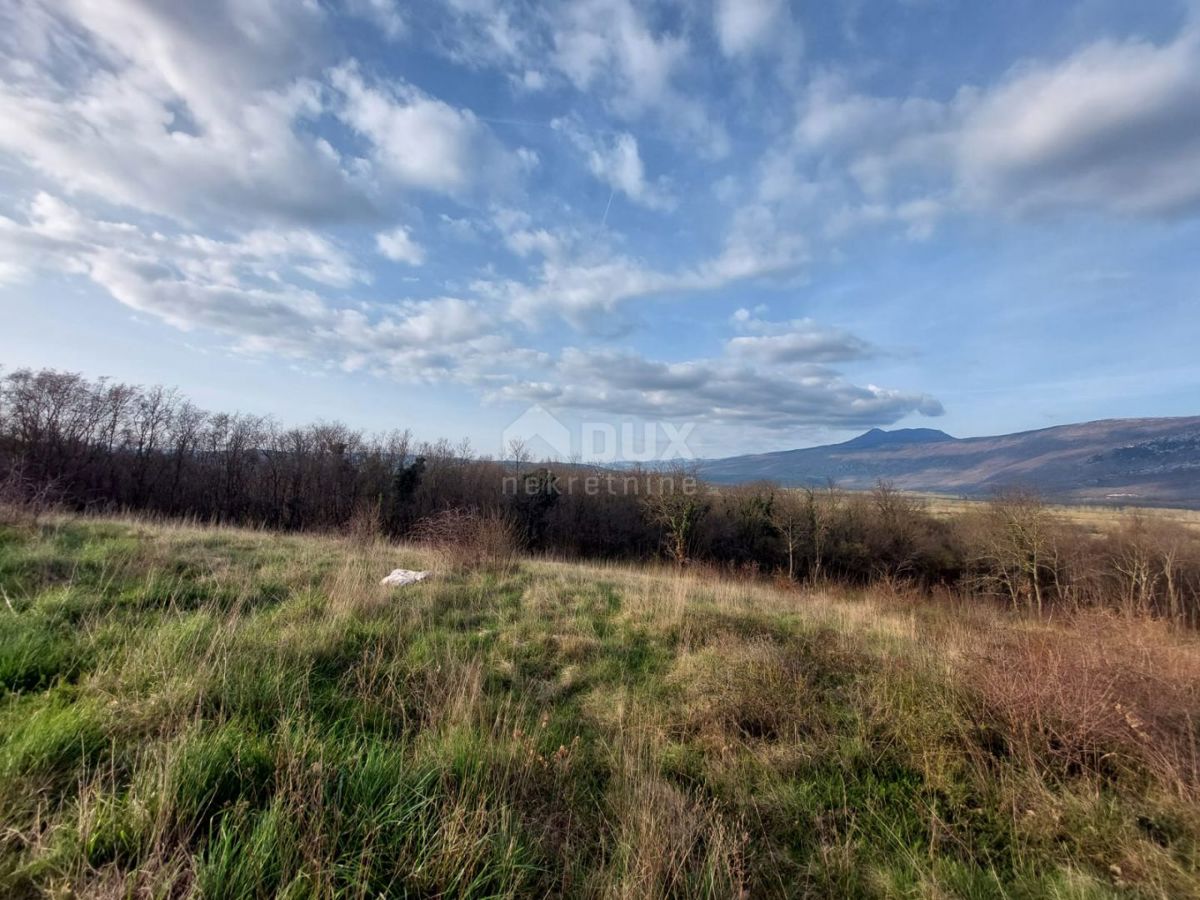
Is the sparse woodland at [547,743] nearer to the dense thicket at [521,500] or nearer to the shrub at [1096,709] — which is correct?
the shrub at [1096,709]

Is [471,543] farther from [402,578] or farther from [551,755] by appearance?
[551,755]

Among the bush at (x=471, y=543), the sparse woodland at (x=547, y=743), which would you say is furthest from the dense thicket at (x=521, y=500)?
the sparse woodland at (x=547, y=743)

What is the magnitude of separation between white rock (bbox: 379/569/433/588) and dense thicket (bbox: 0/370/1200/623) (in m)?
18.8

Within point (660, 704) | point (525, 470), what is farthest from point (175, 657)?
point (525, 470)

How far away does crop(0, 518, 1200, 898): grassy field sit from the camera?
210cm

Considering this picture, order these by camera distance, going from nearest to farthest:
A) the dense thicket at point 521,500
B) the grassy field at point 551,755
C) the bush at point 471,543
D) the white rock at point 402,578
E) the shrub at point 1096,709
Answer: the grassy field at point 551,755
the shrub at point 1096,709
the white rock at point 402,578
the bush at point 471,543
the dense thicket at point 521,500

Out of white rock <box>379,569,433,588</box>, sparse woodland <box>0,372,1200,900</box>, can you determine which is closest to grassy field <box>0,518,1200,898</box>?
sparse woodland <box>0,372,1200,900</box>

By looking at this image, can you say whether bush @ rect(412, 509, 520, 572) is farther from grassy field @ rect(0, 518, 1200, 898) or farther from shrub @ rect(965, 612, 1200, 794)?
shrub @ rect(965, 612, 1200, 794)

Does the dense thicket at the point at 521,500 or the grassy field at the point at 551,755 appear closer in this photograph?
the grassy field at the point at 551,755

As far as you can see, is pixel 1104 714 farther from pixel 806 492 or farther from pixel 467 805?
pixel 806 492

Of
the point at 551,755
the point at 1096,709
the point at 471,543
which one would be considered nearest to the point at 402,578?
the point at 471,543

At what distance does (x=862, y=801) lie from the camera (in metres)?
3.26

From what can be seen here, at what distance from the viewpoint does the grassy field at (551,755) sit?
6.88 feet

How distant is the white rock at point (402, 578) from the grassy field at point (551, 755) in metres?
1.29
